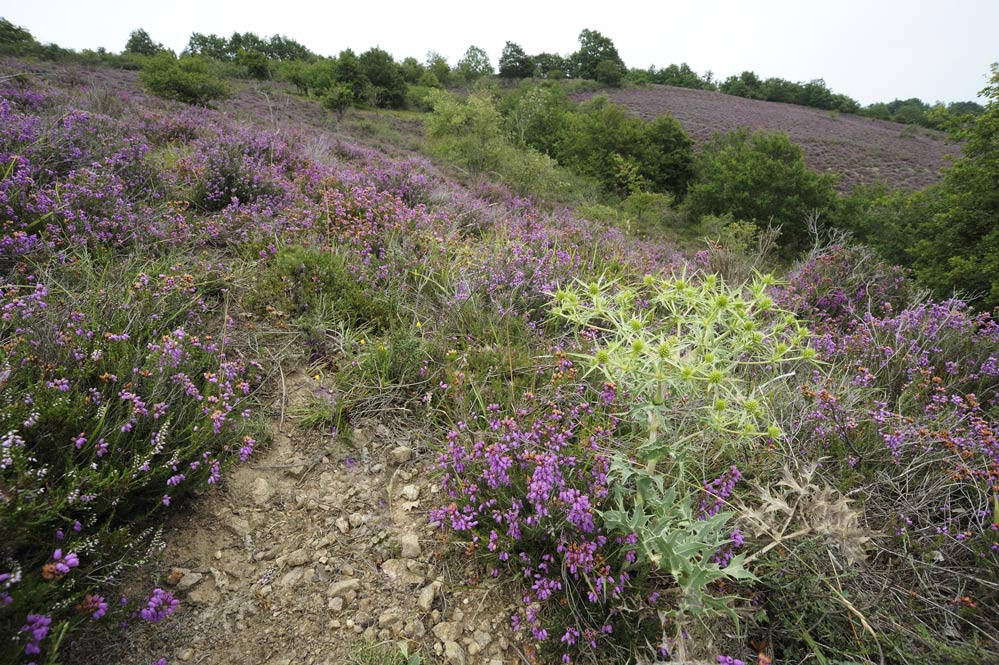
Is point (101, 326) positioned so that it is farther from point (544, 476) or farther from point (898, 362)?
point (898, 362)

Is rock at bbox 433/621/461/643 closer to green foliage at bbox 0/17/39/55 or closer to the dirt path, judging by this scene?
the dirt path

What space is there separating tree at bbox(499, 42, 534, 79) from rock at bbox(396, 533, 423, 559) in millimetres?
59438

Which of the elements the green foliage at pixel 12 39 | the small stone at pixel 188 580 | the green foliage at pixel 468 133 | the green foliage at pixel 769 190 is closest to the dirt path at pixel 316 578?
the small stone at pixel 188 580

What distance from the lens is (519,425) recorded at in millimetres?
2170

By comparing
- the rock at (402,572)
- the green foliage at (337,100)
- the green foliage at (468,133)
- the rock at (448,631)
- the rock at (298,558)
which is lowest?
the rock at (448,631)

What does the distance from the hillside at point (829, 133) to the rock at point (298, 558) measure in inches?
1131

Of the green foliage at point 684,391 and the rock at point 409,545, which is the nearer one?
the green foliage at point 684,391

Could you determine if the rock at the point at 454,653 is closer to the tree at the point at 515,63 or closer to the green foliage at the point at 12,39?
the green foliage at the point at 12,39

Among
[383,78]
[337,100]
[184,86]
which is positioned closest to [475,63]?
[383,78]

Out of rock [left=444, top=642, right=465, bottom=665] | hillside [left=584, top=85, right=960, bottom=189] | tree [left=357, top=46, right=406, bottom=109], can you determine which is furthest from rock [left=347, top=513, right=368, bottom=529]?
tree [left=357, top=46, right=406, bottom=109]

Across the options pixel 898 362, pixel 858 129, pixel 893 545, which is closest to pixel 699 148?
pixel 858 129

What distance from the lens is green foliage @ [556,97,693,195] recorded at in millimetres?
24438

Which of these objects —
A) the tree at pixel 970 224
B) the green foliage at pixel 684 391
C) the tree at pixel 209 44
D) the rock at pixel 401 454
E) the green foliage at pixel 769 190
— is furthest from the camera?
Result: the tree at pixel 209 44

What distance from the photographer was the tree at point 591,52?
53.7 m
